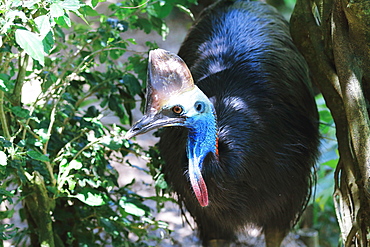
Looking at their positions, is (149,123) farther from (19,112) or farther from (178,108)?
(19,112)

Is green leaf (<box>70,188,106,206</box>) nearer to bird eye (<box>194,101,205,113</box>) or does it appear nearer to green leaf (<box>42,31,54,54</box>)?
bird eye (<box>194,101,205,113</box>)

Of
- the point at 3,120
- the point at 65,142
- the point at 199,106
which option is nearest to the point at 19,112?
the point at 3,120

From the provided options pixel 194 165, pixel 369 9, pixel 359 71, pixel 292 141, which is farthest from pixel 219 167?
pixel 369 9

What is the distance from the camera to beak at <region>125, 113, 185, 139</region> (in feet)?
5.50

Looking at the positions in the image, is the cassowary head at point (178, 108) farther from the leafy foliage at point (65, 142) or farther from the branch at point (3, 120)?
the branch at point (3, 120)

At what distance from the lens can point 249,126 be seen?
2041 mm

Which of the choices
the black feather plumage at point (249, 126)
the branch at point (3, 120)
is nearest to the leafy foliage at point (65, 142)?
the branch at point (3, 120)

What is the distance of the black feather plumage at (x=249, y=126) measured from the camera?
197cm

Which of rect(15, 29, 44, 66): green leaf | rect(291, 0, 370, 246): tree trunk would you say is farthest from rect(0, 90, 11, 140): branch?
rect(291, 0, 370, 246): tree trunk

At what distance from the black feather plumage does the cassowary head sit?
6cm

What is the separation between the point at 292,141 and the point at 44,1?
1103mm

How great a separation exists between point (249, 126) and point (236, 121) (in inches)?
2.1

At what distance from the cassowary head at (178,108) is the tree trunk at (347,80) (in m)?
0.47

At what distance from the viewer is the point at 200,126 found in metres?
1.81
